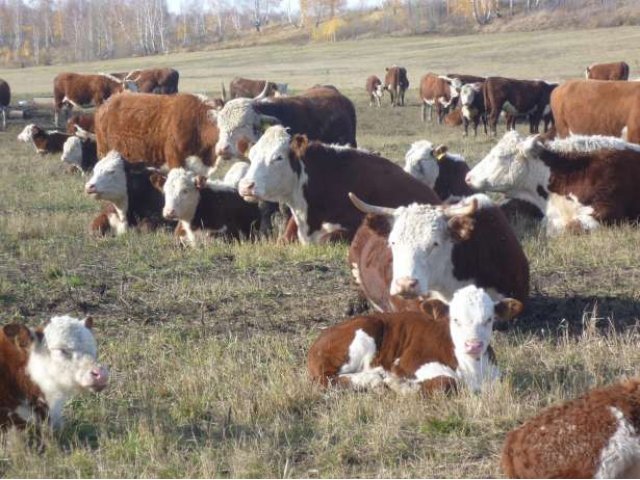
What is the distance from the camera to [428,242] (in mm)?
7688

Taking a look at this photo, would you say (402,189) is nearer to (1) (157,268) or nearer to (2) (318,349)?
(1) (157,268)

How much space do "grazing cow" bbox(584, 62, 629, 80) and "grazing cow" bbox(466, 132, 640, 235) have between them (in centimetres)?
2786

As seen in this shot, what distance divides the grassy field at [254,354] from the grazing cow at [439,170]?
86.1 inches

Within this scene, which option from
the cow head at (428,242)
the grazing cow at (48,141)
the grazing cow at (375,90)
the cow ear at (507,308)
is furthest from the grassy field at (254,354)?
the grazing cow at (375,90)

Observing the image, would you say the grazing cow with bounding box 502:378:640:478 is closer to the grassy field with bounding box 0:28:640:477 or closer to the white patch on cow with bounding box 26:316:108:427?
the grassy field with bounding box 0:28:640:477

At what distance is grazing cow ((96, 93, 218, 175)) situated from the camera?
1590cm

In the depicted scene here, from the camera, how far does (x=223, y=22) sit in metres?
151

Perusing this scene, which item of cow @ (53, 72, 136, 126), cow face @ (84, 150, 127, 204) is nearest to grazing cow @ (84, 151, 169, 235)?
cow face @ (84, 150, 127, 204)

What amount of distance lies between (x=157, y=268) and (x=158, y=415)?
4.61 metres

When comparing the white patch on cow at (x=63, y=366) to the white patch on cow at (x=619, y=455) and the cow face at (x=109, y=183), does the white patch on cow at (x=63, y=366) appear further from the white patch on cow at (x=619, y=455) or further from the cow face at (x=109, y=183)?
the cow face at (x=109, y=183)

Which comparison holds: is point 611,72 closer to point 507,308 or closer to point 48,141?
point 48,141

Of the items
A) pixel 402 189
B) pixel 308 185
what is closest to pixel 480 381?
pixel 402 189

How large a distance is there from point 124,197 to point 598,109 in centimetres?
927

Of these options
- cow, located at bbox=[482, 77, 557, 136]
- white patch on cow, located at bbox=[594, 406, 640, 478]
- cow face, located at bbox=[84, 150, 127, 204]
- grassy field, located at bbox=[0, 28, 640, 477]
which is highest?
white patch on cow, located at bbox=[594, 406, 640, 478]
